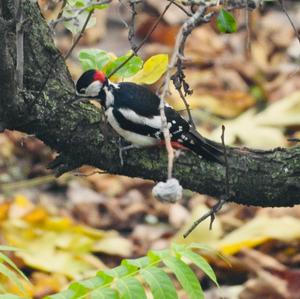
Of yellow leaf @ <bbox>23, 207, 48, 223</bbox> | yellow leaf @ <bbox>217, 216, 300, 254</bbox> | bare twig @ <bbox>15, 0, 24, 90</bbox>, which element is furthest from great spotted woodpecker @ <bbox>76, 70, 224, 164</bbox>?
yellow leaf @ <bbox>23, 207, 48, 223</bbox>

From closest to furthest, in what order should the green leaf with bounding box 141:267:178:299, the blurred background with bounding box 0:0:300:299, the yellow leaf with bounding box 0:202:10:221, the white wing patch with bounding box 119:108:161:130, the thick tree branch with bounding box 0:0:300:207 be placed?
the green leaf with bounding box 141:267:178:299 → the thick tree branch with bounding box 0:0:300:207 → the white wing patch with bounding box 119:108:161:130 → the blurred background with bounding box 0:0:300:299 → the yellow leaf with bounding box 0:202:10:221

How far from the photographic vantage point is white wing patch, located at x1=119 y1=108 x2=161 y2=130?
3.49m

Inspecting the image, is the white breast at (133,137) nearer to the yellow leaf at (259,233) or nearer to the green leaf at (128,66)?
the green leaf at (128,66)

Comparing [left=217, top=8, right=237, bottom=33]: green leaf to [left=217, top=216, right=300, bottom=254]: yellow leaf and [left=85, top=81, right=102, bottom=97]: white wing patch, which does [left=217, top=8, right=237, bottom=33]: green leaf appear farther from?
[left=217, top=216, right=300, bottom=254]: yellow leaf

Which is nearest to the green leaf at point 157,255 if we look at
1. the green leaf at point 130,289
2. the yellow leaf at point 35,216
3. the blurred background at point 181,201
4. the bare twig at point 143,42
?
the green leaf at point 130,289

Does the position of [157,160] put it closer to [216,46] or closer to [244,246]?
Answer: [244,246]

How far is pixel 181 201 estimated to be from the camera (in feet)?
22.4

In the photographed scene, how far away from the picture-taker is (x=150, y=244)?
20.1 feet

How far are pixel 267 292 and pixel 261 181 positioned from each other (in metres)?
1.95

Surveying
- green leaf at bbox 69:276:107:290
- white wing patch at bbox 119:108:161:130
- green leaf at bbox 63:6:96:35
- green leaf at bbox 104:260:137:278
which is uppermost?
green leaf at bbox 63:6:96:35

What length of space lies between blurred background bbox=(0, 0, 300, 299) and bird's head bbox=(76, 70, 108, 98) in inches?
23.9

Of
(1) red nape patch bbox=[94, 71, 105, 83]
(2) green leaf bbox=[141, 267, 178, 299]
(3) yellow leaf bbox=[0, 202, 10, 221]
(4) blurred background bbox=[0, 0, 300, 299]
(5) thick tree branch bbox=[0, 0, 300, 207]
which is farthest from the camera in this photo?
(3) yellow leaf bbox=[0, 202, 10, 221]

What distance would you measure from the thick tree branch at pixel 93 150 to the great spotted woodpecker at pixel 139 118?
0.04 meters

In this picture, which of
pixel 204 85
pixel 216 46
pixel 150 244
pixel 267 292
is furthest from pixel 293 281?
pixel 216 46
